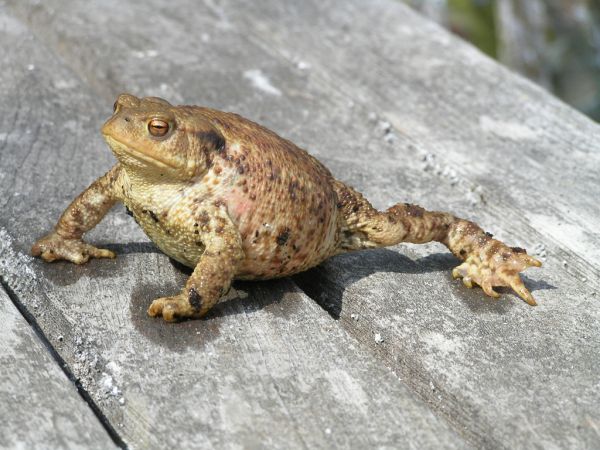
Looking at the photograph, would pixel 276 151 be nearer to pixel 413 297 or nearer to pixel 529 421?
pixel 413 297

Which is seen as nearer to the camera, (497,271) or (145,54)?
(497,271)

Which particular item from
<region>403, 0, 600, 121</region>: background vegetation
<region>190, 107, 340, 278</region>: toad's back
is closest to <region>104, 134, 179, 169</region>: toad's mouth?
<region>190, 107, 340, 278</region>: toad's back

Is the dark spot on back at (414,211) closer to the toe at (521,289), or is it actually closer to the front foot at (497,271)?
the front foot at (497,271)

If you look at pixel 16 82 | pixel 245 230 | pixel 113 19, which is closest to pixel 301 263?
pixel 245 230

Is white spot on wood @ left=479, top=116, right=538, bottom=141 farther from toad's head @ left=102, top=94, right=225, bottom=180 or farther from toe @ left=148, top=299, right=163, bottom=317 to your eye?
toe @ left=148, top=299, right=163, bottom=317

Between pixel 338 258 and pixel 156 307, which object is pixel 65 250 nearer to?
pixel 156 307


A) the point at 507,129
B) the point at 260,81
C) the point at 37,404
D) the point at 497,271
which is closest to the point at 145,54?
the point at 260,81
